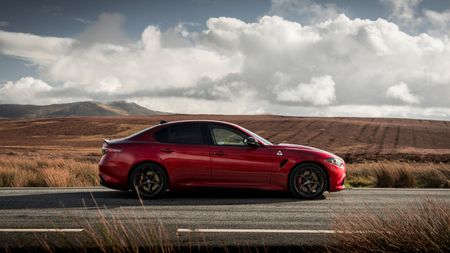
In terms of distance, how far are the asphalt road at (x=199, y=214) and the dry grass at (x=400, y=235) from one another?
24.2 inches

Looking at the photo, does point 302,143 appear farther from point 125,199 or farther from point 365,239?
point 365,239

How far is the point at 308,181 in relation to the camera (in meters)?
8.72

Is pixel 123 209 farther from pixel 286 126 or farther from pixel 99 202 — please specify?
pixel 286 126

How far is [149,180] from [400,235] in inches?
202

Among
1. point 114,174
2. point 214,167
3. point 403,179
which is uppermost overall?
point 214,167

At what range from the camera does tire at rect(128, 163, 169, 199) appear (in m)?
8.54

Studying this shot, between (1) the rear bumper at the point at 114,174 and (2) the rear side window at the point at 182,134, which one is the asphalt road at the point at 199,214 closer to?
(1) the rear bumper at the point at 114,174

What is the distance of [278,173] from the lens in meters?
8.58

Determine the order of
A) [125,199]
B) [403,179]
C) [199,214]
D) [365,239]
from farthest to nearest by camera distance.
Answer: [403,179]
[125,199]
[199,214]
[365,239]

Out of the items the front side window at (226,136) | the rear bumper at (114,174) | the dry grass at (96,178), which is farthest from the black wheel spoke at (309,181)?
the dry grass at (96,178)

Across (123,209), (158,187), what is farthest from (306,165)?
(123,209)

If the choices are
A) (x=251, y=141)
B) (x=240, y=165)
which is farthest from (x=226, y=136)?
(x=240, y=165)

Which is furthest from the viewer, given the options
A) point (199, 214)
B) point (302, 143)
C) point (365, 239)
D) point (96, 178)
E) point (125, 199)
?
point (302, 143)

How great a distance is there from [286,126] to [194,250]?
67036 mm
